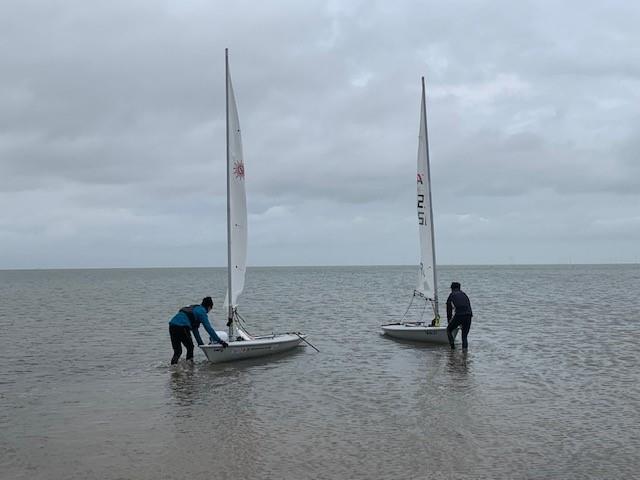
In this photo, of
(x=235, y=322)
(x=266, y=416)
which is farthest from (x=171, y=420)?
(x=235, y=322)

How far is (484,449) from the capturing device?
9.20 meters

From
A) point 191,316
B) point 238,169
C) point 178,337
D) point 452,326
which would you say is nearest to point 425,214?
point 452,326

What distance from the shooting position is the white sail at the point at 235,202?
711 inches

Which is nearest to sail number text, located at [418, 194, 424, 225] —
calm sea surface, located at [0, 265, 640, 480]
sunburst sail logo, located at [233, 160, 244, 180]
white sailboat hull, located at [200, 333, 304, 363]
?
calm sea surface, located at [0, 265, 640, 480]

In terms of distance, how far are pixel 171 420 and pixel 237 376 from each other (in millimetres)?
4629

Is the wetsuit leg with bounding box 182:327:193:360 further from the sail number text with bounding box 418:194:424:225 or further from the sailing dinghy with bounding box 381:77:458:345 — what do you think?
the sail number text with bounding box 418:194:424:225

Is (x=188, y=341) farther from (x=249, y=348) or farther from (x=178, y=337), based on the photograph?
(x=249, y=348)

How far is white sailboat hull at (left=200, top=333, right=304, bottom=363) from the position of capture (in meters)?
17.1

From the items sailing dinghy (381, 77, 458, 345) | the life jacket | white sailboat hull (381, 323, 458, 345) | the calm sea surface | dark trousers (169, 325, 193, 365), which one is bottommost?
the calm sea surface

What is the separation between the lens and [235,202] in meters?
18.3

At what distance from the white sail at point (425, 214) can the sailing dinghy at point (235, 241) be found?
7.19 metres

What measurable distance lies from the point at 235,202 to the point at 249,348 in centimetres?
434

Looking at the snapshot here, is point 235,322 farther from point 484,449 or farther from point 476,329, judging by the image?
point 476,329

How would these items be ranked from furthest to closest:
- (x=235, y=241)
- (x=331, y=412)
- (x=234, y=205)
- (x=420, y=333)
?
(x=420, y=333) < (x=235, y=241) < (x=234, y=205) < (x=331, y=412)
